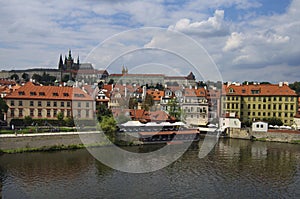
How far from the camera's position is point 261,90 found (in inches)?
1480

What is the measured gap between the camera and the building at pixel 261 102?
35594 millimetres

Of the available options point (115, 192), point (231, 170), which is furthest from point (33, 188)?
point (231, 170)

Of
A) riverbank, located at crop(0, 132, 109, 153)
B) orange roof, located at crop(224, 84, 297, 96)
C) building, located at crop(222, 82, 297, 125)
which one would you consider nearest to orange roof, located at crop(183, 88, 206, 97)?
building, located at crop(222, 82, 297, 125)

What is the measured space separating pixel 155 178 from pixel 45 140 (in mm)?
9970

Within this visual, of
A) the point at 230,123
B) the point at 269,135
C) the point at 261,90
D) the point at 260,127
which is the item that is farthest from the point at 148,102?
the point at 269,135

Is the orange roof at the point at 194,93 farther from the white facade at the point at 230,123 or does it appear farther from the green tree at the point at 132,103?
the green tree at the point at 132,103

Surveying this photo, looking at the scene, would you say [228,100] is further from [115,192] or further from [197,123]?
[115,192]

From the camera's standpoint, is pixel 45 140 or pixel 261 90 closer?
pixel 45 140

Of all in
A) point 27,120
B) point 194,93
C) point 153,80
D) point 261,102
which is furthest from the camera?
point 153,80

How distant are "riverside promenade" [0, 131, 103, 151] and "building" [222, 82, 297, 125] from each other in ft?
57.4

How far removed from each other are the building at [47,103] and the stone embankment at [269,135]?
14412 mm

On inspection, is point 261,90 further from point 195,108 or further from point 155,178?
point 155,178

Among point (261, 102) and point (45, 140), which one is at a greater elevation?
point (261, 102)

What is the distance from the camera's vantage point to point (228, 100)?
38.7 metres
